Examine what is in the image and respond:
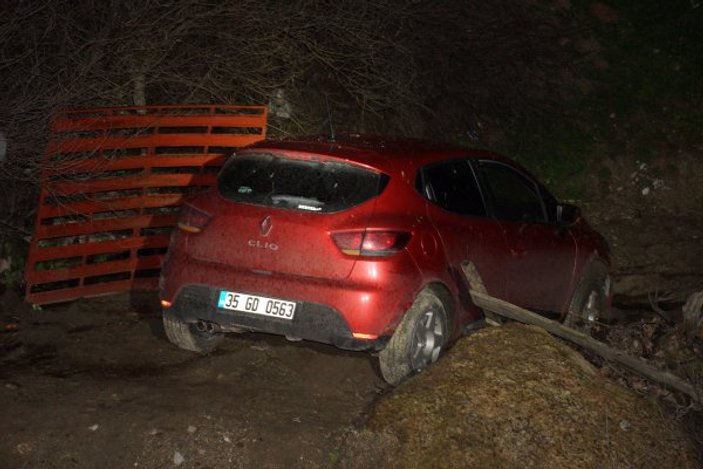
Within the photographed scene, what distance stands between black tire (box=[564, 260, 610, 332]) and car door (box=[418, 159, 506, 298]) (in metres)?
1.26

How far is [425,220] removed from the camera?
598 centimetres

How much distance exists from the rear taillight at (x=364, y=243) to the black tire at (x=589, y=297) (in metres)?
2.51

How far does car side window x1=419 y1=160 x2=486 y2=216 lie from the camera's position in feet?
20.4

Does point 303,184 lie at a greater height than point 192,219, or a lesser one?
greater

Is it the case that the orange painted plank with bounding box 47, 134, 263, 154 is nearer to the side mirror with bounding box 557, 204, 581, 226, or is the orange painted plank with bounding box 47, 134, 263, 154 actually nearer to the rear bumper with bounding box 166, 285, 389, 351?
the rear bumper with bounding box 166, 285, 389, 351

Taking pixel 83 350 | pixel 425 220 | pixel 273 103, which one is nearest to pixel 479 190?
pixel 425 220

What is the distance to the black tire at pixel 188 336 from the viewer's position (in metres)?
6.53

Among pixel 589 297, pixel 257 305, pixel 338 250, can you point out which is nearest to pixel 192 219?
pixel 257 305

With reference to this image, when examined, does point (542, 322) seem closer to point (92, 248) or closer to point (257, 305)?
point (257, 305)

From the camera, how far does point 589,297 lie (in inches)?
316

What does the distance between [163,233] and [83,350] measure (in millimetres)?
2502

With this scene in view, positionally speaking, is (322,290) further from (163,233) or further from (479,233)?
(163,233)

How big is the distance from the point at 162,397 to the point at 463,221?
90.8 inches

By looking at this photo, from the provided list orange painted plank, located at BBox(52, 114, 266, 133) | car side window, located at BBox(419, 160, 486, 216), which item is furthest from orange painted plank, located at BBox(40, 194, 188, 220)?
car side window, located at BBox(419, 160, 486, 216)
